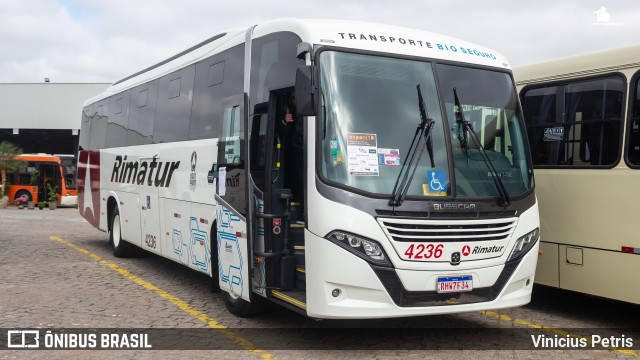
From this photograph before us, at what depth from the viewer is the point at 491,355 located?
20.0ft

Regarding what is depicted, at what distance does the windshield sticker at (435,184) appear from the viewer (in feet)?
19.3

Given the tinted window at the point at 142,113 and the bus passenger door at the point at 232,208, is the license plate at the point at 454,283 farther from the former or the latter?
the tinted window at the point at 142,113

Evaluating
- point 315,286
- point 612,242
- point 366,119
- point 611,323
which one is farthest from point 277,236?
point 611,323

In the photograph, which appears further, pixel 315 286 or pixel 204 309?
pixel 204 309

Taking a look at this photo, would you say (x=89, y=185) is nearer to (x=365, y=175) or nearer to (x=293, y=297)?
(x=293, y=297)

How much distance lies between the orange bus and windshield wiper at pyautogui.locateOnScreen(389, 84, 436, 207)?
30.0 m

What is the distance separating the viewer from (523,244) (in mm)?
6438

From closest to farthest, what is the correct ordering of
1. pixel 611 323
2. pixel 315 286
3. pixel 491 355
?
1. pixel 315 286
2. pixel 491 355
3. pixel 611 323

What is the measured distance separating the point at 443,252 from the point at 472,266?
1.18 ft

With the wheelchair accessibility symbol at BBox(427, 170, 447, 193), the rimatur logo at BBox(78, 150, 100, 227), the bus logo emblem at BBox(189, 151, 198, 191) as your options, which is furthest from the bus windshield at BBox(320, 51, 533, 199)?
the rimatur logo at BBox(78, 150, 100, 227)

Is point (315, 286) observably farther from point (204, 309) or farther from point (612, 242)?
point (612, 242)

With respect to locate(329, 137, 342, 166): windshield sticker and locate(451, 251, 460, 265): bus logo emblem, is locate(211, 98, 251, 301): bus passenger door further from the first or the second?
locate(451, 251, 460, 265): bus logo emblem

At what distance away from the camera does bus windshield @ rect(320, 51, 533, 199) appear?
18.9 feet

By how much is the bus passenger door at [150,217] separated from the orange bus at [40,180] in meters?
24.0
